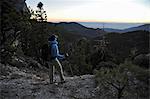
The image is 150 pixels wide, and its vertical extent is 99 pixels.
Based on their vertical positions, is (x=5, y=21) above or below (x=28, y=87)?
above

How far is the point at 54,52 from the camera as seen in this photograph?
384 inches

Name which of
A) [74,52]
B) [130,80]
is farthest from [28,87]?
[74,52]

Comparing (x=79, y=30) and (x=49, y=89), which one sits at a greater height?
(x=49, y=89)

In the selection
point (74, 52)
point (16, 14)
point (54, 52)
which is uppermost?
point (16, 14)

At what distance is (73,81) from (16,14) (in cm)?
705

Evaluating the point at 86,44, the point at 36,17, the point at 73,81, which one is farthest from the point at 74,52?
the point at 73,81

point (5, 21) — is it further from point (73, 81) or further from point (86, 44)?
point (86, 44)

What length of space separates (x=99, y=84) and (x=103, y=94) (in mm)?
303

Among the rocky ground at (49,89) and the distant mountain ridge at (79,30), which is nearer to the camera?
the rocky ground at (49,89)

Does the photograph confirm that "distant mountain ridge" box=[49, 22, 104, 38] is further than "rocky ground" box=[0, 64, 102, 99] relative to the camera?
Yes

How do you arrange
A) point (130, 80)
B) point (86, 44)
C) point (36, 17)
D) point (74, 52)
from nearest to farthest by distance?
point (130, 80) < point (36, 17) < point (74, 52) < point (86, 44)

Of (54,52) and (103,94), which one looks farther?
(54,52)

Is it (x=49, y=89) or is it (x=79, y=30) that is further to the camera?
(x=79, y=30)

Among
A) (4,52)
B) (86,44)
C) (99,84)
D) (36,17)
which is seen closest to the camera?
(99,84)
